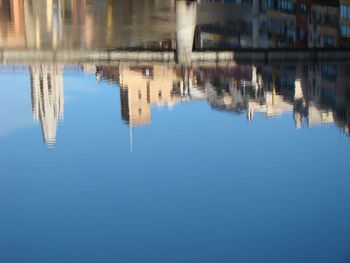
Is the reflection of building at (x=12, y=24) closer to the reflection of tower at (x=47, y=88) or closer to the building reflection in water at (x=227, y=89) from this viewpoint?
the reflection of tower at (x=47, y=88)

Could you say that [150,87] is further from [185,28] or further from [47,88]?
[185,28]

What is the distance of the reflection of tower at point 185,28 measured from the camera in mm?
26633

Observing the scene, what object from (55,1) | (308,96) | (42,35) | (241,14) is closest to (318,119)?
(308,96)

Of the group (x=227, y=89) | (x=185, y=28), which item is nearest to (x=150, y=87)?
(x=227, y=89)

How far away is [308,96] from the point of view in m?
20.9

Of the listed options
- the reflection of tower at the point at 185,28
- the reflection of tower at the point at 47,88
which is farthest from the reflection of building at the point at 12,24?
the reflection of tower at the point at 185,28

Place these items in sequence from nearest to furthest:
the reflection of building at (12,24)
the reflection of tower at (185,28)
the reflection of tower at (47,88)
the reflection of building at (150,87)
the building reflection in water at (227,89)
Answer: the building reflection in water at (227,89) < the reflection of tower at (47,88) < the reflection of building at (150,87) < the reflection of tower at (185,28) < the reflection of building at (12,24)

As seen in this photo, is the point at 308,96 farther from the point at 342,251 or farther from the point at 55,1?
the point at 55,1

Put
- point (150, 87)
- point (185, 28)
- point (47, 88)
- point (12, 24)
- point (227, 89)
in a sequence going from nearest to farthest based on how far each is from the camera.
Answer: point (47, 88)
point (227, 89)
point (150, 87)
point (185, 28)
point (12, 24)

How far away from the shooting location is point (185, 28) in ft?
115

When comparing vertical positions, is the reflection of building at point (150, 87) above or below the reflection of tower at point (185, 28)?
below

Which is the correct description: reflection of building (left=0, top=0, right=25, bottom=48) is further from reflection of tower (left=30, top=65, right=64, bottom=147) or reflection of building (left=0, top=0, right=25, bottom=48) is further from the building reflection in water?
the building reflection in water

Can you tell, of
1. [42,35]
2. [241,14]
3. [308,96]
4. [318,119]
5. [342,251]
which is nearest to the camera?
[342,251]

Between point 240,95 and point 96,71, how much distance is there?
3726 mm
